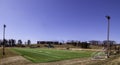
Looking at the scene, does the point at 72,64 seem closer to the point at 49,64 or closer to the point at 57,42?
the point at 49,64

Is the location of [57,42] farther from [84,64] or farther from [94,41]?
[84,64]

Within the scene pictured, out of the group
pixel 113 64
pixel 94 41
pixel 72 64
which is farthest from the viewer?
pixel 94 41

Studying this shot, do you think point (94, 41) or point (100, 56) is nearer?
point (100, 56)

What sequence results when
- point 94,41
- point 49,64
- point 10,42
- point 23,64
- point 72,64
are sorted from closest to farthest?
point 72,64 < point 49,64 < point 23,64 < point 94,41 < point 10,42

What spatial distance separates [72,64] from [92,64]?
10.8 feet

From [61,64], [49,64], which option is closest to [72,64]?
[61,64]

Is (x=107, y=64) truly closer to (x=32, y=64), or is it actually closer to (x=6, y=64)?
(x=32, y=64)

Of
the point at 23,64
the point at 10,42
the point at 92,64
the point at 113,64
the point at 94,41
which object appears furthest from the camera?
the point at 10,42

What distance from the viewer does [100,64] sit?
2397 cm

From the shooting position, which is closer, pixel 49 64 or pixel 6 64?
pixel 49 64

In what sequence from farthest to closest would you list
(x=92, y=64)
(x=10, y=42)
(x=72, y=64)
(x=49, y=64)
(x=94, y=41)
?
(x=10, y=42), (x=94, y=41), (x=49, y=64), (x=72, y=64), (x=92, y=64)

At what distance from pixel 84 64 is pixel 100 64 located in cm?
226

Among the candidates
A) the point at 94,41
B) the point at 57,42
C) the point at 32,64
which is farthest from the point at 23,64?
the point at 57,42

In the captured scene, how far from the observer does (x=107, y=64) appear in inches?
913
